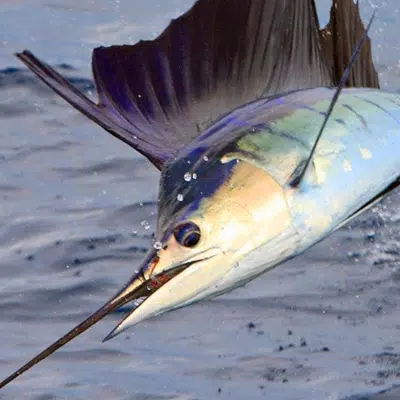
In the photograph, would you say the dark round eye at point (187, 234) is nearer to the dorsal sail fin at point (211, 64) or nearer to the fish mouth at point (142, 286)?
the fish mouth at point (142, 286)

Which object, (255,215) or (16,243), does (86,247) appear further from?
(255,215)

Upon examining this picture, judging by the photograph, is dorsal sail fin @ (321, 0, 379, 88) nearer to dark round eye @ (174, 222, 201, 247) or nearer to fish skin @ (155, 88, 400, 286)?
fish skin @ (155, 88, 400, 286)

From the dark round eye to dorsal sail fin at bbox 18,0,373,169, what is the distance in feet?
2.26

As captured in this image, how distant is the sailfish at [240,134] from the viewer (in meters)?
2.33

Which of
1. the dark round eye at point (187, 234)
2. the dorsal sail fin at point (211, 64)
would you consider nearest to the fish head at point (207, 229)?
the dark round eye at point (187, 234)

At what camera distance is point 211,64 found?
126 inches

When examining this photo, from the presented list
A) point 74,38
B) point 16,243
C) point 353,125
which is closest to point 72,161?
point 16,243

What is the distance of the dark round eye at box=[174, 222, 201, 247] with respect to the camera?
2.32 metres

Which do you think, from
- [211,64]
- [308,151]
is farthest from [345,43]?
[308,151]

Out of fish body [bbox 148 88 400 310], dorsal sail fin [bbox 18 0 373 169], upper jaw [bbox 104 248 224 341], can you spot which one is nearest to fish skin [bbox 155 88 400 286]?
fish body [bbox 148 88 400 310]

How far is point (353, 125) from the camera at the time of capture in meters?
2.63

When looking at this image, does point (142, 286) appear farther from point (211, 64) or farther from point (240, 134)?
point (211, 64)

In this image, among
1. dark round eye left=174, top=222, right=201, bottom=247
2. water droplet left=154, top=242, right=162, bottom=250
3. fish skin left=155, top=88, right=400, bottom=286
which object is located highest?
fish skin left=155, top=88, right=400, bottom=286

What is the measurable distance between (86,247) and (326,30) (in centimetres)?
263
